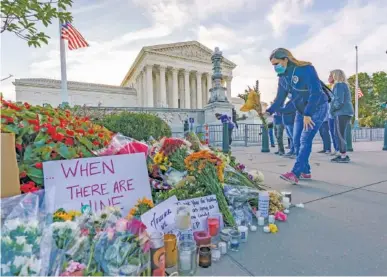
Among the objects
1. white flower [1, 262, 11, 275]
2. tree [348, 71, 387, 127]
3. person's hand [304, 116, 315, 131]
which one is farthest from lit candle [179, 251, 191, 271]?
tree [348, 71, 387, 127]

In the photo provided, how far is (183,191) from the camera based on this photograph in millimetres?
2164

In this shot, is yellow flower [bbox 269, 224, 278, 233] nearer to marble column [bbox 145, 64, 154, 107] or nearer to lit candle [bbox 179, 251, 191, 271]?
lit candle [bbox 179, 251, 191, 271]

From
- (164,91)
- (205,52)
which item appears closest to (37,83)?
(164,91)

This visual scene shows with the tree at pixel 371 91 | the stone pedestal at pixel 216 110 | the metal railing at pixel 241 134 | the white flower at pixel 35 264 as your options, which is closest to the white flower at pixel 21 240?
the white flower at pixel 35 264

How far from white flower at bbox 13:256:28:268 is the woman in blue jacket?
3.33 meters

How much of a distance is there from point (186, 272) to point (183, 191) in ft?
2.57

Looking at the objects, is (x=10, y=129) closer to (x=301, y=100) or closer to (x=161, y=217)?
(x=161, y=217)

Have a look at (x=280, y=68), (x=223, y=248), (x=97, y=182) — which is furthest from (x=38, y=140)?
(x=280, y=68)

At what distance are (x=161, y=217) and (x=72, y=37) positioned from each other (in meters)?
11.2

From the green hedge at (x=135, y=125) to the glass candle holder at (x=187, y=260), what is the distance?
4.95 m

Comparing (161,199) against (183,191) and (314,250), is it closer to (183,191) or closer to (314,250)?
(183,191)

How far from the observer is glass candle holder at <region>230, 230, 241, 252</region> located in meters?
1.74

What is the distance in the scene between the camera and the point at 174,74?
1651 inches

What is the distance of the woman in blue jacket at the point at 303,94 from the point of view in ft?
11.5
